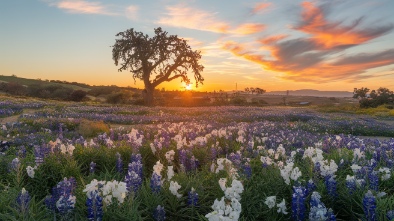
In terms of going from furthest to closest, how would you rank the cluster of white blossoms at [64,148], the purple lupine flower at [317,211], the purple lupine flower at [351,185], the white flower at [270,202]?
1. the cluster of white blossoms at [64,148]
2. the purple lupine flower at [351,185]
3. the white flower at [270,202]
4. the purple lupine flower at [317,211]

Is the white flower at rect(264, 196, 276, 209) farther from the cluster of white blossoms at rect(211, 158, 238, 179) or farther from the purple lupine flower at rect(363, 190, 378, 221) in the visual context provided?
the purple lupine flower at rect(363, 190, 378, 221)

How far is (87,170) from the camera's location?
7.08 meters

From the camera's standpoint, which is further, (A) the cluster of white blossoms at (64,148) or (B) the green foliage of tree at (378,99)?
(B) the green foliage of tree at (378,99)

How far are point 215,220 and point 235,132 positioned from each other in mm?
8569

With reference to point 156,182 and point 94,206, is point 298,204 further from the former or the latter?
point 94,206

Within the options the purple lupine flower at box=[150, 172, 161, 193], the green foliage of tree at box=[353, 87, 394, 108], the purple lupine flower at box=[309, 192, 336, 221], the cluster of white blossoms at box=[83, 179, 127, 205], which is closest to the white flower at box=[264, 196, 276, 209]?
the purple lupine flower at box=[309, 192, 336, 221]

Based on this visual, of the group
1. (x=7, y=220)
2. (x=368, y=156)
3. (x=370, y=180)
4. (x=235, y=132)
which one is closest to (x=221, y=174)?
(x=370, y=180)

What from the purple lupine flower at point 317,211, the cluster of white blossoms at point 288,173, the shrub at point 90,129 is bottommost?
the shrub at point 90,129

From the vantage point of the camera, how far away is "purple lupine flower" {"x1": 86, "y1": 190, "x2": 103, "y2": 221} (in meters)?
3.43

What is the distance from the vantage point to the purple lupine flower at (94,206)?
3.43 m

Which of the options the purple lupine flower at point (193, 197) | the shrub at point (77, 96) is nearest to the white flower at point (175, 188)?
the purple lupine flower at point (193, 197)

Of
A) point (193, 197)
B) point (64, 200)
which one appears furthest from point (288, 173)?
point (64, 200)

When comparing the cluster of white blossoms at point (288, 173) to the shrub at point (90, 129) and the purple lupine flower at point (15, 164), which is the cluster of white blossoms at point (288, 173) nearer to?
the purple lupine flower at point (15, 164)

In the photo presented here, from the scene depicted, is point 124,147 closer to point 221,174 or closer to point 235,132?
point 221,174
